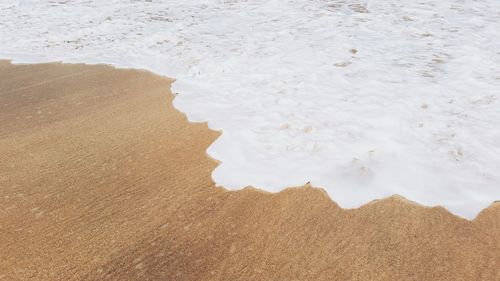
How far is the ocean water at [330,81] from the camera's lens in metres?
2.53

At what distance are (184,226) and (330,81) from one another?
7.46 ft

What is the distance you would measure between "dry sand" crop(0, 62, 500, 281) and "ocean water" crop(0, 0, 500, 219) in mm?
178

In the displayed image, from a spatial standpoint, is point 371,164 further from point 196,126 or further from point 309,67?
point 309,67

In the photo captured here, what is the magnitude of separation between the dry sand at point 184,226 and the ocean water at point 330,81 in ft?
0.58

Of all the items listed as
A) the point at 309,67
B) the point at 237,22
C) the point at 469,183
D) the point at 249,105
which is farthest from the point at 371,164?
the point at 237,22

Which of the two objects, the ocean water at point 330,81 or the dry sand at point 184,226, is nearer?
the dry sand at point 184,226

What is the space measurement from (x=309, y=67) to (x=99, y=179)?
100 inches

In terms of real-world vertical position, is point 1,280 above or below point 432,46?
below

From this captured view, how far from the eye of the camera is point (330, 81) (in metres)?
3.77

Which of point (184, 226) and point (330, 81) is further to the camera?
point (330, 81)

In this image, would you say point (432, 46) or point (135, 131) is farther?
point (432, 46)

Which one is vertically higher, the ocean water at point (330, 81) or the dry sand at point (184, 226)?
the ocean water at point (330, 81)

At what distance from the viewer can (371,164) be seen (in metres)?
2.58

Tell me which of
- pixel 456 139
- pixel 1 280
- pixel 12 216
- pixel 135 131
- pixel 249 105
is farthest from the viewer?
pixel 249 105
